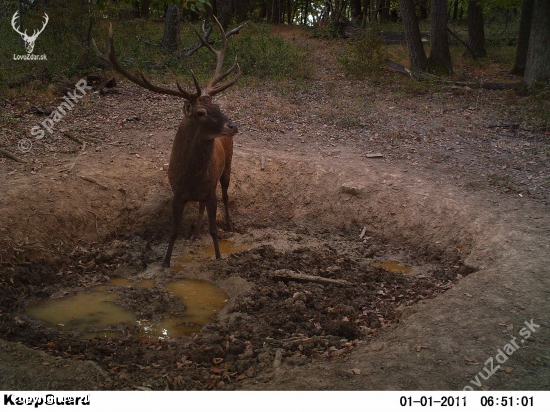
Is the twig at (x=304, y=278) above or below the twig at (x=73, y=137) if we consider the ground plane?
below

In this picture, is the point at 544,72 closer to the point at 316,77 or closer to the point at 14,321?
the point at 316,77

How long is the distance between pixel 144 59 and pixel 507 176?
872 centimetres

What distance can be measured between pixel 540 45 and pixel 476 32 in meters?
5.64

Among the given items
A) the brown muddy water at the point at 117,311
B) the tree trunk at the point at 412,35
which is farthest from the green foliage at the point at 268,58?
the brown muddy water at the point at 117,311

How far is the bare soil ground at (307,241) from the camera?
4.20 metres

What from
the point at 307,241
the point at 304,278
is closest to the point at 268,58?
the point at 307,241

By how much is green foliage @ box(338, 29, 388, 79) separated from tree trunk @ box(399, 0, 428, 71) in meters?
0.68

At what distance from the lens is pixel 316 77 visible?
1375 centimetres

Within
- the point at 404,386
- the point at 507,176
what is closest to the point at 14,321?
the point at 404,386

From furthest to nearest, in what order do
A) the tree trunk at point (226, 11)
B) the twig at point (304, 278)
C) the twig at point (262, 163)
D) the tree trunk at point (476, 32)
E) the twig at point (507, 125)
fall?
1. the tree trunk at point (226, 11)
2. the tree trunk at point (476, 32)
3. the twig at point (507, 125)
4. the twig at point (262, 163)
5. the twig at point (304, 278)

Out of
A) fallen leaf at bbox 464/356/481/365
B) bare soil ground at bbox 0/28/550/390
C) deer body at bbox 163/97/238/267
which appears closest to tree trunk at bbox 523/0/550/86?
bare soil ground at bbox 0/28/550/390

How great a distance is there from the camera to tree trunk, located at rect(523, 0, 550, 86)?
11.5m

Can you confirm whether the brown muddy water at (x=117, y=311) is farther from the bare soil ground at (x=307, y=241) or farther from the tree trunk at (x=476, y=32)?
the tree trunk at (x=476, y=32)

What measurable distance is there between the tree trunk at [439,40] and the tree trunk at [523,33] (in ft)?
5.93
